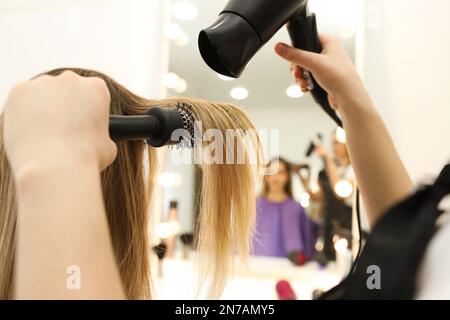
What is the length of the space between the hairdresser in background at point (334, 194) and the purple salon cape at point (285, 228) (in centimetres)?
5

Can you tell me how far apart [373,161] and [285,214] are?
0.67 metres

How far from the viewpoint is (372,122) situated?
55 cm

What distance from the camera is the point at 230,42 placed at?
45 cm

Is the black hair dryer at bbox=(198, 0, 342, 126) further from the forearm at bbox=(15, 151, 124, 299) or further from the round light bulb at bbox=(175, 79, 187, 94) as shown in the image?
the round light bulb at bbox=(175, 79, 187, 94)

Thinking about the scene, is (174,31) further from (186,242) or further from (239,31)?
(239,31)

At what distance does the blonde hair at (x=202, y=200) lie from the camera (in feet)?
2.01

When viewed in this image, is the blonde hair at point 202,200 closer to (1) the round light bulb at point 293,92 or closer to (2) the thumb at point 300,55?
(2) the thumb at point 300,55

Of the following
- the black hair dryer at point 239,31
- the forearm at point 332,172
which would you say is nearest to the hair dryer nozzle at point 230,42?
the black hair dryer at point 239,31

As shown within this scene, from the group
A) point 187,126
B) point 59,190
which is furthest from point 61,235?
point 187,126

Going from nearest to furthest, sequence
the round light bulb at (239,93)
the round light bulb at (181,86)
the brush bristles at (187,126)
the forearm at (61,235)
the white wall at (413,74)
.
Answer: the forearm at (61,235)
the brush bristles at (187,126)
the white wall at (413,74)
the round light bulb at (239,93)
the round light bulb at (181,86)

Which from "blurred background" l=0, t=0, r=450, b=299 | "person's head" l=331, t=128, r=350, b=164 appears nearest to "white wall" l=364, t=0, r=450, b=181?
"blurred background" l=0, t=0, r=450, b=299

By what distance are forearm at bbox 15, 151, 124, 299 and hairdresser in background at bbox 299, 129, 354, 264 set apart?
3.16 ft

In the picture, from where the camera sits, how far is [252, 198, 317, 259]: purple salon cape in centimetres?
118
